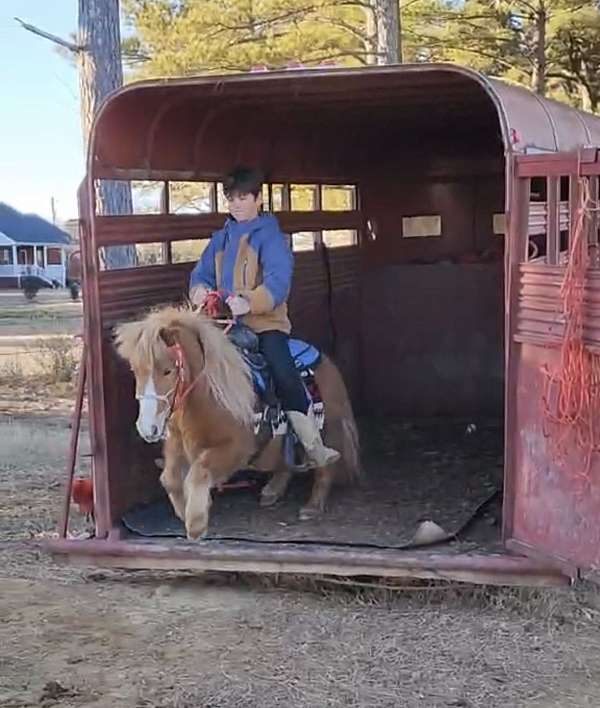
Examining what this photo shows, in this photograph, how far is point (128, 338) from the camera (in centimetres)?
532

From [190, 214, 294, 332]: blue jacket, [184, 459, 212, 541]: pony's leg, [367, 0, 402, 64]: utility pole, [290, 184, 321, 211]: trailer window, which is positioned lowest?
[184, 459, 212, 541]: pony's leg

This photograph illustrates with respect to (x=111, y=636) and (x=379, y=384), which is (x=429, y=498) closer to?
(x=111, y=636)

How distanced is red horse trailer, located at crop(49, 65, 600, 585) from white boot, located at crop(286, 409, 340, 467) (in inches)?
12.8

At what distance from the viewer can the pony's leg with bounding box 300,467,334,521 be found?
6.43 m

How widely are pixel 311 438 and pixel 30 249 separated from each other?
181 ft

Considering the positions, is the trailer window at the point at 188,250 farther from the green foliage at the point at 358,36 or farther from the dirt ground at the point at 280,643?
the green foliage at the point at 358,36

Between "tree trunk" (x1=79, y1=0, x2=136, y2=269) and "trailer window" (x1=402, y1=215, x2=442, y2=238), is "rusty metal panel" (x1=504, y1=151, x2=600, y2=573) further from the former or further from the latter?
"tree trunk" (x1=79, y1=0, x2=136, y2=269)

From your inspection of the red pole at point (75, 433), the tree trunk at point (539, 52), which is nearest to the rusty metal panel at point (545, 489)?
the red pole at point (75, 433)

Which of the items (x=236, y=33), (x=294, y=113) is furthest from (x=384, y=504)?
(x=236, y=33)

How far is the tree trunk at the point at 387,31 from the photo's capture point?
45.0 ft

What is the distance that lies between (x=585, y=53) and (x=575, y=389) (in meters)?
14.9

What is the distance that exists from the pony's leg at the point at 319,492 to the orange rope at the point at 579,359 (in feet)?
6.02

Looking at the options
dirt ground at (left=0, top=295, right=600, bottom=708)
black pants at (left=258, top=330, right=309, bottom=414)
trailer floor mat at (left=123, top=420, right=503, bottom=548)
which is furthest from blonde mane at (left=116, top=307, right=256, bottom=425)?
dirt ground at (left=0, top=295, right=600, bottom=708)

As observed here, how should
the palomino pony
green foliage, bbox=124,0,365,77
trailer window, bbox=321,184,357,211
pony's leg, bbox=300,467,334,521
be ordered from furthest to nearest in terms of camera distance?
green foliage, bbox=124,0,365,77 → trailer window, bbox=321,184,357,211 → pony's leg, bbox=300,467,334,521 → the palomino pony
